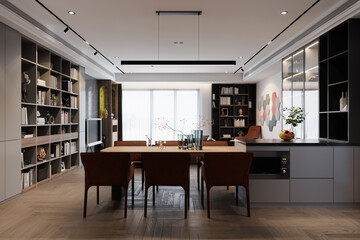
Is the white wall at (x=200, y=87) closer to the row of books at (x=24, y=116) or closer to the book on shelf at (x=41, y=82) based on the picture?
the book on shelf at (x=41, y=82)

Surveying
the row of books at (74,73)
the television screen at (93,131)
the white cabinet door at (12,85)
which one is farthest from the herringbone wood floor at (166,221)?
the television screen at (93,131)

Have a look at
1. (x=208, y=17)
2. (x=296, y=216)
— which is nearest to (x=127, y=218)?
(x=296, y=216)

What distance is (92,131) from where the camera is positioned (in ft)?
26.9

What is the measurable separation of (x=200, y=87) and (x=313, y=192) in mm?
7399

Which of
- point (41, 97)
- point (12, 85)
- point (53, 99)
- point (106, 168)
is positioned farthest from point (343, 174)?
point (53, 99)

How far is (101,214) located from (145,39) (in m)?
3.45

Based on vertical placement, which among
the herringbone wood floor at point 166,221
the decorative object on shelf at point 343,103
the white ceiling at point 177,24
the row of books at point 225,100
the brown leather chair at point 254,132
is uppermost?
the white ceiling at point 177,24

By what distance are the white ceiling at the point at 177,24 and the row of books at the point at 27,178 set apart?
8.11 feet

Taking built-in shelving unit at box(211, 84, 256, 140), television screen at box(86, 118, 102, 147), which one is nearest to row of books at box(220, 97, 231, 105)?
built-in shelving unit at box(211, 84, 256, 140)

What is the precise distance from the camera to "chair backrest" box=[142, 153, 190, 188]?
341cm

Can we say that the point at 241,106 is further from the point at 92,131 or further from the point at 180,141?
the point at 180,141

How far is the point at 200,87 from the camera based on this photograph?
35.7 ft

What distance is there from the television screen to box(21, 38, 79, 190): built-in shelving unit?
0.70 meters

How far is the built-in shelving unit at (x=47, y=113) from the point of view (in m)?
5.04
